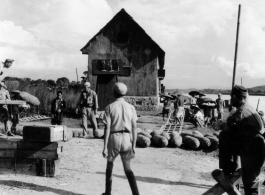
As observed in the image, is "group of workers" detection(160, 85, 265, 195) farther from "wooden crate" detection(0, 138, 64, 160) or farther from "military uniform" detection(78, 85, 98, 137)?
"military uniform" detection(78, 85, 98, 137)

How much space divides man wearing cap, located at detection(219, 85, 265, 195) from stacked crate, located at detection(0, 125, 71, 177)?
330 cm

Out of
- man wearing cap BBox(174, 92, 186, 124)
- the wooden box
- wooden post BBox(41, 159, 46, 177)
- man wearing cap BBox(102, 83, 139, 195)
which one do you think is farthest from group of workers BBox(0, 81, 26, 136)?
man wearing cap BBox(174, 92, 186, 124)

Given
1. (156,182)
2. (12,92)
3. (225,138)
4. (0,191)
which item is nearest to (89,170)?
(156,182)

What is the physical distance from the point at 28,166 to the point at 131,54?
17970mm

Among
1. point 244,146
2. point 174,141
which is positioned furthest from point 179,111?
point 244,146

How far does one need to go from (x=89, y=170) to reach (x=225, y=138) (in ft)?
12.5

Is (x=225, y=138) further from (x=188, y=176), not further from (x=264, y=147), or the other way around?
(x=188, y=176)

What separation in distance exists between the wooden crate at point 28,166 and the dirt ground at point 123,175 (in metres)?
0.11

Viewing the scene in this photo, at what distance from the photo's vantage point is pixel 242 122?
3654 mm

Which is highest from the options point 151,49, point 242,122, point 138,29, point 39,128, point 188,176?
point 138,29

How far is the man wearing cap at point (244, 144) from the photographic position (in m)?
3.60

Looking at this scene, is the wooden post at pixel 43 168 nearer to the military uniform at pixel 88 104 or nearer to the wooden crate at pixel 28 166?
the wooden crate at pixel 28 166

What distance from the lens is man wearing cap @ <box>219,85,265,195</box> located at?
360 centimetres

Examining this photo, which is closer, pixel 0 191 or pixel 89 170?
pixel 0 191
